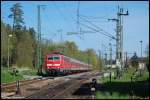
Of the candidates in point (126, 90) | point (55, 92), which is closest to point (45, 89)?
point (55, 92)

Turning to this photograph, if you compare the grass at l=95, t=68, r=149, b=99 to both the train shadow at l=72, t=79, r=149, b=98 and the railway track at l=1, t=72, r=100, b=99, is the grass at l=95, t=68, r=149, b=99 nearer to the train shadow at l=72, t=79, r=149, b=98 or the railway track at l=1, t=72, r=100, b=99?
the train shadow at l=72, t=79, r=149, b=98

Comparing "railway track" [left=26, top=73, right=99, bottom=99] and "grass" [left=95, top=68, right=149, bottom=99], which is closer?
"grass" [left=95, top=68, right=149, bottom=99]

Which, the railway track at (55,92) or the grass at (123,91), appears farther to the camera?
the railway track at (55,92)

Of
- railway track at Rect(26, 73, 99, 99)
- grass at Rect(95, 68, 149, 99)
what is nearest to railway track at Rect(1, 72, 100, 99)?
railway track at Rect(26, 73, 99, 99)

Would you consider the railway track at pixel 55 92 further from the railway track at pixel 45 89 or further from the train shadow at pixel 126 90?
the train shadow at pixel 126 90

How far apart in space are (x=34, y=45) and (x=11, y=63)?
33.3ft

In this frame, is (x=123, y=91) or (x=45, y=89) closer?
(x=123, y=91)

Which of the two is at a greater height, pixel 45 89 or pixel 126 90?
pixel 126 90

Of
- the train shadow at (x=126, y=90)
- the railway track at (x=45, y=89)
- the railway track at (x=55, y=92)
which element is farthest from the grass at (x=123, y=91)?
the railway track at (x=45, y=89)

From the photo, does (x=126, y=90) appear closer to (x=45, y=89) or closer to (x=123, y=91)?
(x=123, y=91)

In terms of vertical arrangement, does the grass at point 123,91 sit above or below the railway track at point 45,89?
above

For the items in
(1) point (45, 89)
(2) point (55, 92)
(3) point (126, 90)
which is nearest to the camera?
(3) point (126, 90)

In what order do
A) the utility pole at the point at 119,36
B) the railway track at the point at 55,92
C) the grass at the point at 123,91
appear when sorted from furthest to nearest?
the utility pole at the point at 119,36 → the railway track at the point at 55,92 → the grass at the point at 123,91

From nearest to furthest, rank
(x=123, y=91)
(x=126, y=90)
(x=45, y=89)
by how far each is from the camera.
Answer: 1. (x=123, y=91)
2. (x=126, y=90)
3. (x=45, y=89)
